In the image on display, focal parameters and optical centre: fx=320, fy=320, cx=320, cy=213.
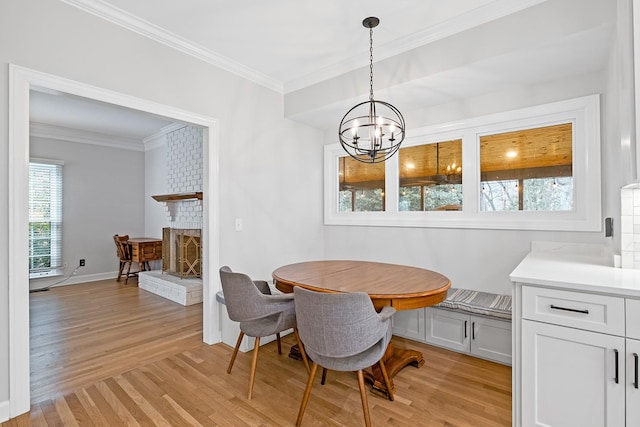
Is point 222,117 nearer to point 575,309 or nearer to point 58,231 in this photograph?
point 575,309

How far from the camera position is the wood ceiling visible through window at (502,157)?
267cm

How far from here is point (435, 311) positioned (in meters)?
2.86

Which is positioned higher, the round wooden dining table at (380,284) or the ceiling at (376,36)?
the ceiling at (376,36)

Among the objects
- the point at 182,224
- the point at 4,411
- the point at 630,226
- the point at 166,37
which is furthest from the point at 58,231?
the point at 630,226

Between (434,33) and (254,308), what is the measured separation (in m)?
2.48

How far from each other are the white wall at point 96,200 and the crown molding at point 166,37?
4.35 metres

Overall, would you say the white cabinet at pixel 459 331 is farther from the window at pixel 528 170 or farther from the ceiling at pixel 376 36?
the ceiling at pixel 376 36

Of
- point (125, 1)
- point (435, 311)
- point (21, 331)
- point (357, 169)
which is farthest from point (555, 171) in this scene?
point (21, 331)

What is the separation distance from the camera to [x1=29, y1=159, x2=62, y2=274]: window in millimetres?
5305

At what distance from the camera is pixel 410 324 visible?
305 centimetres

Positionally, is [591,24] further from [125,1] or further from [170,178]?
[170,178]

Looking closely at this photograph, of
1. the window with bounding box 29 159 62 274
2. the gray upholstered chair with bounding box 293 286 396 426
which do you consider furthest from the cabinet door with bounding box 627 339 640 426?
the window with bounding box 29 159 62 274

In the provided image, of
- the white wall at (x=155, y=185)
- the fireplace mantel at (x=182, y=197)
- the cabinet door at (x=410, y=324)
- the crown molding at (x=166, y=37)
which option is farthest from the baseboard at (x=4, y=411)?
the white wall at (x=155, y=185)

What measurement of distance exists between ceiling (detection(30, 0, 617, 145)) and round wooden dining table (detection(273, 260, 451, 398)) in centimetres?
160
